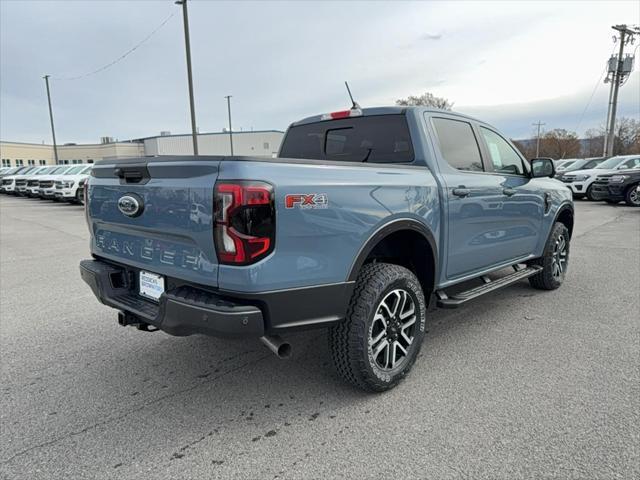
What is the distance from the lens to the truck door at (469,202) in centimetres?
354

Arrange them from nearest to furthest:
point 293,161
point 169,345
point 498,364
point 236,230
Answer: point 236,230 < point 293,161 < point 498,364 < point 169,345

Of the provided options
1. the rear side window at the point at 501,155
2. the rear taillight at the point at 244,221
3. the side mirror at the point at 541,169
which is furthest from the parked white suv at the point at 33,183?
the rear taillight at the point at 244,221

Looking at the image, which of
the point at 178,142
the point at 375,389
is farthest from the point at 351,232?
the point at 178,142

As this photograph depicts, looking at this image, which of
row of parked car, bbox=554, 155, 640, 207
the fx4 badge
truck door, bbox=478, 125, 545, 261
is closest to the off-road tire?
truck door, bbox=478, 125, 545, 261

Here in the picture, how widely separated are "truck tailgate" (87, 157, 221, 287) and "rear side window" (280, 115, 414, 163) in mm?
1705

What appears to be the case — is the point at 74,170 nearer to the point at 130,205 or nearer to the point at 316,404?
the point at 130,205

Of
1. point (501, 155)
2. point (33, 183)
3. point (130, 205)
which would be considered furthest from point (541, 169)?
point (33, 183)

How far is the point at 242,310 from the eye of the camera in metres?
2.26

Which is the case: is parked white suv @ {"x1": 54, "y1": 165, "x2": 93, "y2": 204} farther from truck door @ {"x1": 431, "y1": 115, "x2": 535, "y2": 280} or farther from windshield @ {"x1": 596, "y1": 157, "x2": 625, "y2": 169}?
windshield @ {"x1": 596, "y1": 157, "x2": 625, "y2": 169}

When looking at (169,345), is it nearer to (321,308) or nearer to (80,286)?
(321,308)

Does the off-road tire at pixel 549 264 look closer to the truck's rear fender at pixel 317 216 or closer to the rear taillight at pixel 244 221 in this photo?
the truck's rear fender at pixel 317 216

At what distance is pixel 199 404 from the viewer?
285cm

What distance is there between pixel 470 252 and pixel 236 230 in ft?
7.53

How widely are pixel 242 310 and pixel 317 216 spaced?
64 centimetres
